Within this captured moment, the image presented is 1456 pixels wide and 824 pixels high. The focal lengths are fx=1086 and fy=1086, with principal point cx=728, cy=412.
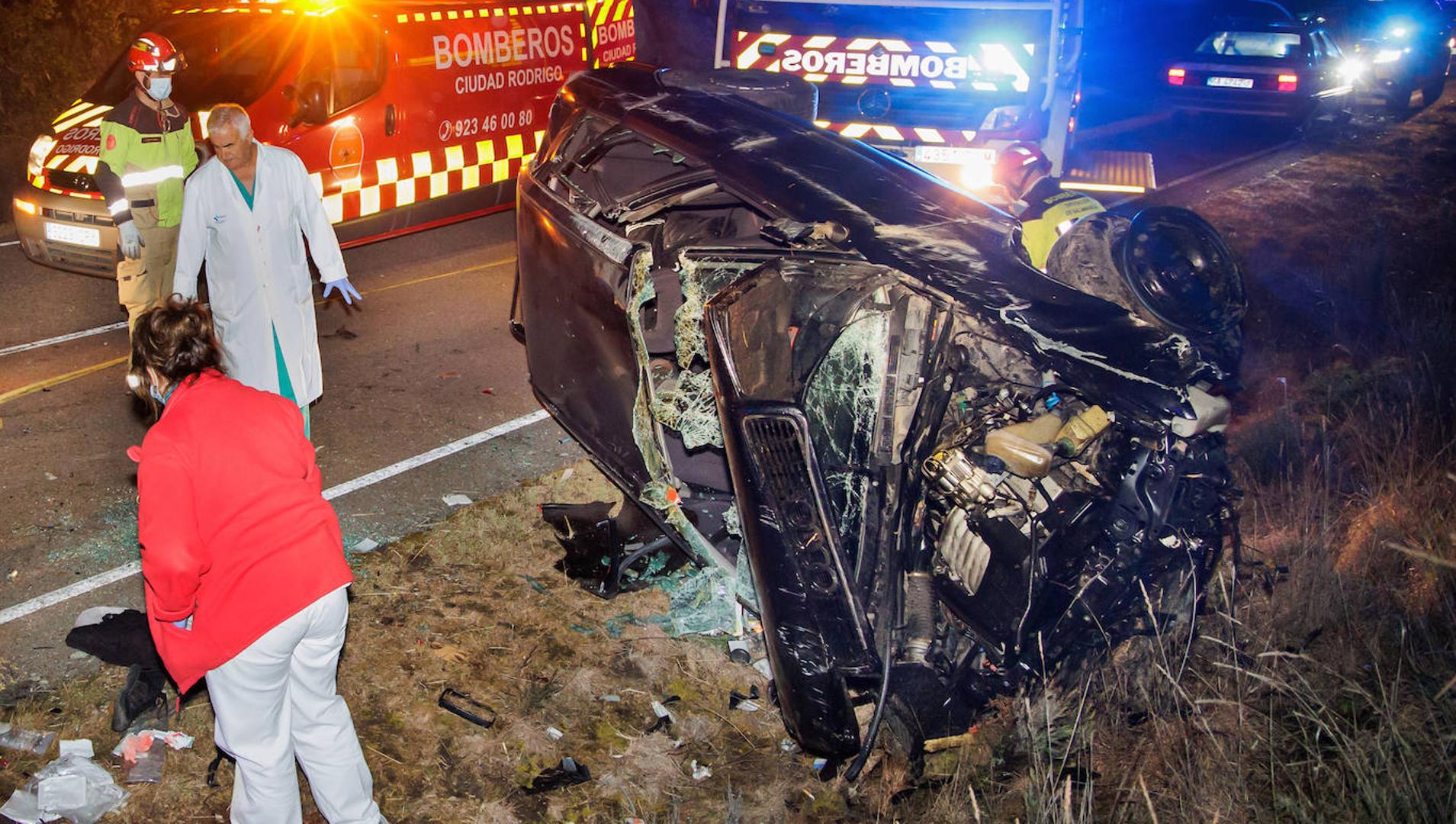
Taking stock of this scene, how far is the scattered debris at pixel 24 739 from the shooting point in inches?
127

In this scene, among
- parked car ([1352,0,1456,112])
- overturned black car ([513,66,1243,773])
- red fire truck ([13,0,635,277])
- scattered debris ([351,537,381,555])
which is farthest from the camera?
parked car ([1352,0,1456,112])

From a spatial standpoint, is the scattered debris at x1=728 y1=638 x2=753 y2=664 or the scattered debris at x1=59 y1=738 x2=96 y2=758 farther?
the scattered debris at x1=728 y1=638 x2=753 y2=664

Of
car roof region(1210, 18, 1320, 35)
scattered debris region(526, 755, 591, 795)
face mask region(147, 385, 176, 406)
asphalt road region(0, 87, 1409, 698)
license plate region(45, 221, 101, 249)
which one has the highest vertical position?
car roof region(1210, 18, 1320, 35)

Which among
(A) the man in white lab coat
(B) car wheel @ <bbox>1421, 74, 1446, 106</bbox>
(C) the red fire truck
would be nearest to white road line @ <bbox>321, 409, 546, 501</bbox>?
(A) the man in white lab coat

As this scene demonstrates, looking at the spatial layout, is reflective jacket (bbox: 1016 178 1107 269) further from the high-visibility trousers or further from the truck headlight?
the high-visibility trousers

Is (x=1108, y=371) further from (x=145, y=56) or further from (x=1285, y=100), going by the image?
(x=1285, y=100)

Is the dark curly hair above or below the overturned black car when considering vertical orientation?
above

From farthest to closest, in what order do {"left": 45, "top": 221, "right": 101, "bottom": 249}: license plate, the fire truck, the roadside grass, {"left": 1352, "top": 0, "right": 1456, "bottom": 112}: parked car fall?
{"left": 1352, "top": 0, "right": 1456, "bottom": 112}: parked car, the fire truck, {"left": 45, "top": 221, "right": 101, "bottom": 249}: license plate, the roadside grass

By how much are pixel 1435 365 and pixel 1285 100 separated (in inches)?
→ 291

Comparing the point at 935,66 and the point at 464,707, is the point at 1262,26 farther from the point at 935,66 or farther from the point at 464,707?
the point at 464,707

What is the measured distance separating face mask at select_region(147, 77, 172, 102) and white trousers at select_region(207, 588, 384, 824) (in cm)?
→ 363

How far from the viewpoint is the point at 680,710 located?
367 cm

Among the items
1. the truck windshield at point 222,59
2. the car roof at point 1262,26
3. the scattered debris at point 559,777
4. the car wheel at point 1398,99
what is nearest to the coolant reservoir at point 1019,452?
the scattered debris at point 559,777

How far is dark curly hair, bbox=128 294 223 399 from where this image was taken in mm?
2625
